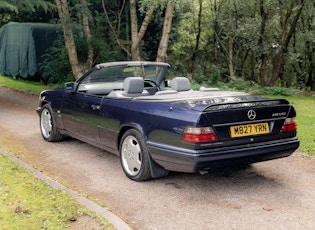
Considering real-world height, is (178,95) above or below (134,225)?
above

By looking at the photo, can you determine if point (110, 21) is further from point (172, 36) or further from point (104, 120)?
point (104, 120)

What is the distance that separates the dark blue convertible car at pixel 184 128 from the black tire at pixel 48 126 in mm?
1192

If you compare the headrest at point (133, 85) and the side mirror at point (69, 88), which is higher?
the headrest at point (133, 85)

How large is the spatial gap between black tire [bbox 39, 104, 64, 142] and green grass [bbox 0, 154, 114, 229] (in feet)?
7.27

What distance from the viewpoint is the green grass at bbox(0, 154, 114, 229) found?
400cm

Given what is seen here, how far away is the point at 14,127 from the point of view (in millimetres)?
9422

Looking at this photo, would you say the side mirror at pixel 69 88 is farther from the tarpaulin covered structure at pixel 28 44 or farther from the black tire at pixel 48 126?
the tarpaulin covered structure at pixel 28 44

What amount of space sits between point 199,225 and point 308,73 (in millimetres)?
21679

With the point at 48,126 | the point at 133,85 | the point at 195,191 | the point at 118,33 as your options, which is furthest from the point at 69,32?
the point at 195,191

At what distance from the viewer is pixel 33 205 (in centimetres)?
446

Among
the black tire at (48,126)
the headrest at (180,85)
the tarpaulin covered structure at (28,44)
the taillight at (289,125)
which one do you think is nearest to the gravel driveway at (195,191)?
the black tire at (48,126)

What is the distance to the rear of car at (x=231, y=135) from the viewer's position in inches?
183

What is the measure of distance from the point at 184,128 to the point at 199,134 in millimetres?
Result: 195

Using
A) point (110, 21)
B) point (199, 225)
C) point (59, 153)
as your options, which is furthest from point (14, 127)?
point (110, 21)
